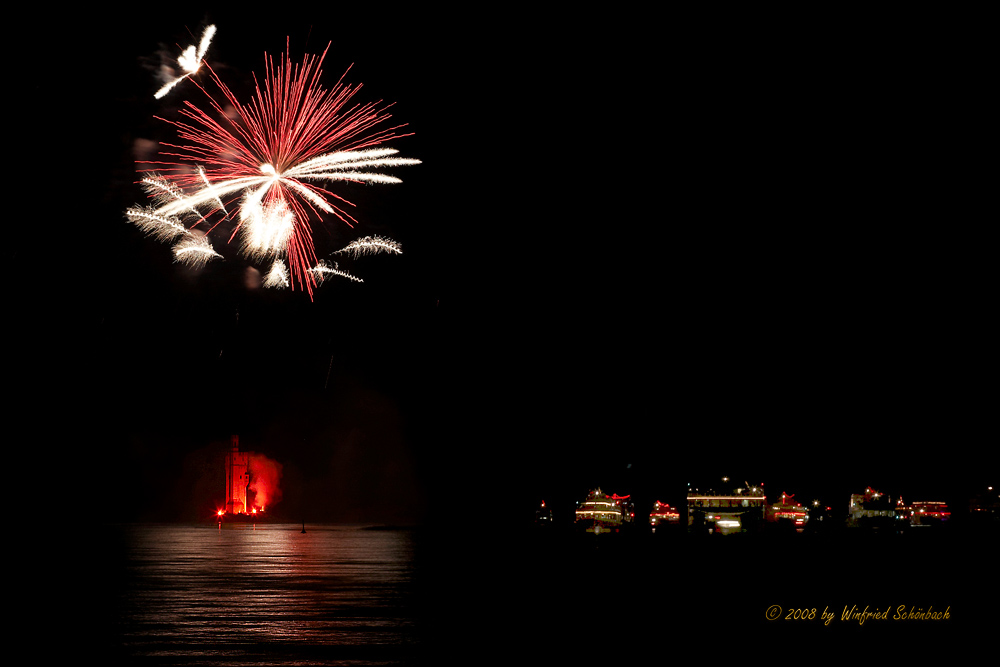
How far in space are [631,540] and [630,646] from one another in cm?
2705

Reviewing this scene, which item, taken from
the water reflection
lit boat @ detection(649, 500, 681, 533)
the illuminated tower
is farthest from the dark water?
the illuminated tower

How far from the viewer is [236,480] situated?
148m

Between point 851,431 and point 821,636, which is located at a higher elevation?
point 851,431

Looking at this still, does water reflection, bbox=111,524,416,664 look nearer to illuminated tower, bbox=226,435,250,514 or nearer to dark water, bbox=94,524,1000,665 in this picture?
dark water, bbox=94,524,1000,665

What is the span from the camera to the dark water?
13.7 m

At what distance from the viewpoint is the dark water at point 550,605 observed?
13688mm

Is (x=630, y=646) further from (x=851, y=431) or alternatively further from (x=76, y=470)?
(x=76, y=470)

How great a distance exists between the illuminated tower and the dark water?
380 feet

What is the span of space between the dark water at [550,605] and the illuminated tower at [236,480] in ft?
380

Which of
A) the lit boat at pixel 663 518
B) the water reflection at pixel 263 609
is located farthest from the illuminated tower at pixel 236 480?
the water reflection at pixel 263 609

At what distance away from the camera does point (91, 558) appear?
39.0 m

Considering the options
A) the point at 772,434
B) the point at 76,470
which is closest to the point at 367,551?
the point at 772,434

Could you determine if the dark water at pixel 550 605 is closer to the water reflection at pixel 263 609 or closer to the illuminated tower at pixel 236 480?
the water reflection at pixel 263 609

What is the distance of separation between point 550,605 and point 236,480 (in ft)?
452
